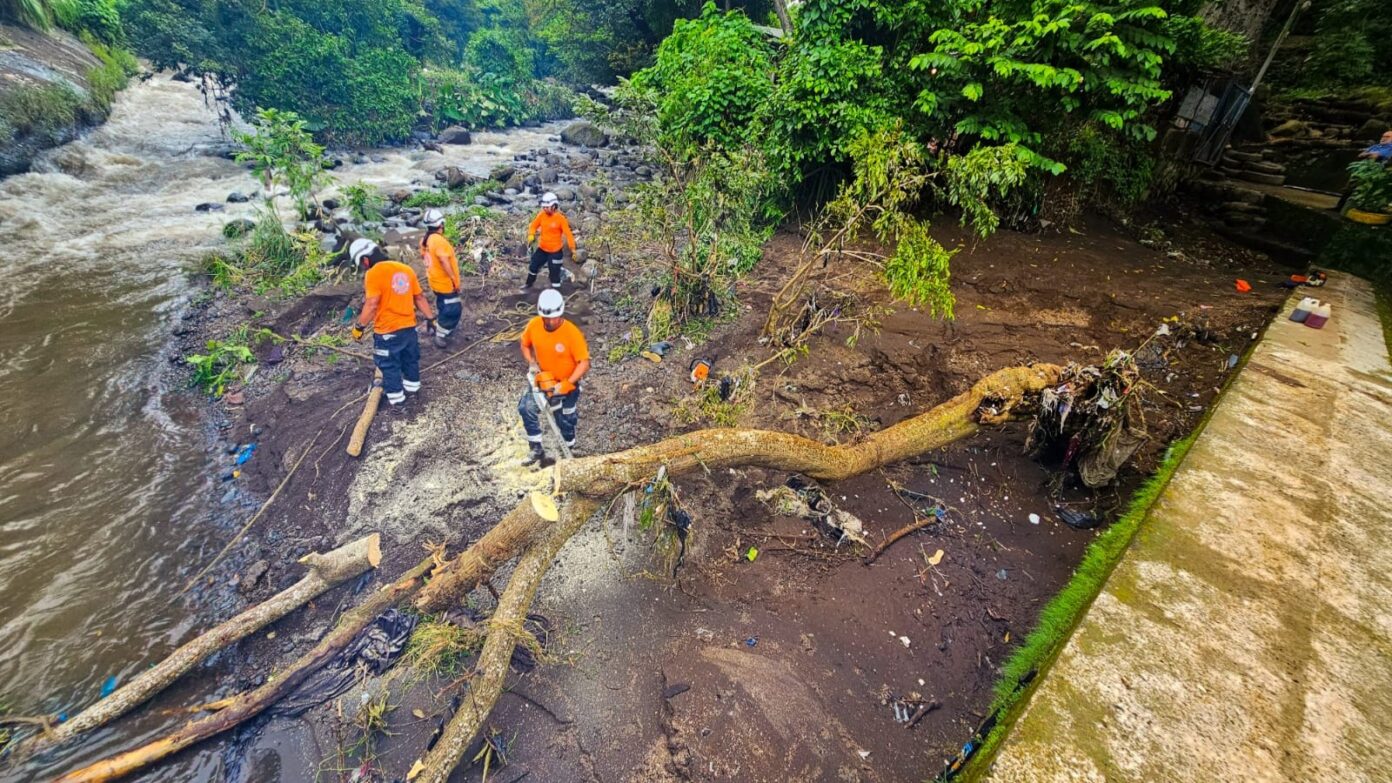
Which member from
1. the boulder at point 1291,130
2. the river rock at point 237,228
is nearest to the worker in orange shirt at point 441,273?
the river rock at point 237,228

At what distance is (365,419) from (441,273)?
1.92 m

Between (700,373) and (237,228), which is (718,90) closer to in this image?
(700,373)

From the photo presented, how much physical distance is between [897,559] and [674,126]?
734cm

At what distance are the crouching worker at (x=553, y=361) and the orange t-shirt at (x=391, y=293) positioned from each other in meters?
1.55

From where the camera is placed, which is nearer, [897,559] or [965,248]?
[897,559]

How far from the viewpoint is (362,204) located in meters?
9.69

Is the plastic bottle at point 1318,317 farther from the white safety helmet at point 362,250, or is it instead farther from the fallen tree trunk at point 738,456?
the white safety helmet at point 362,250

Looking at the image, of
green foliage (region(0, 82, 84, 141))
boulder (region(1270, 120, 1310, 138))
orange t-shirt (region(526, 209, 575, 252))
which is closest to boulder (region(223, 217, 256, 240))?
green foliage (region(0, 82, 84, 141))

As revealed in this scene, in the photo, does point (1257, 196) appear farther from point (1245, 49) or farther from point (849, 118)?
point (849, 118)

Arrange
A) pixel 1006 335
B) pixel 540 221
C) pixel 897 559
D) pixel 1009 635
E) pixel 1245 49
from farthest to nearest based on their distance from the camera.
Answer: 1. pixel 1245 49
2. pixel 540 221
3. pixel 1006 335
4. pixel 897 559
5. pixel 1009 635

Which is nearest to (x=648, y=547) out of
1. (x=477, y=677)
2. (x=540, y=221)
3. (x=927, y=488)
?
(x=477, y=677)

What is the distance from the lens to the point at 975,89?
21.1ft

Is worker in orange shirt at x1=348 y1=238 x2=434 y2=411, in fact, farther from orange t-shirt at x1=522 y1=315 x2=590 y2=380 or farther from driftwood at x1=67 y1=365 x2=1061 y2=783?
driftwood at x1=67 y1=365 x2=1061 y2=783

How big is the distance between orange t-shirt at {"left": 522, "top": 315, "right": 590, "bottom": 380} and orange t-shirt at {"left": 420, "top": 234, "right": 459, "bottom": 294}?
2.27 metres
